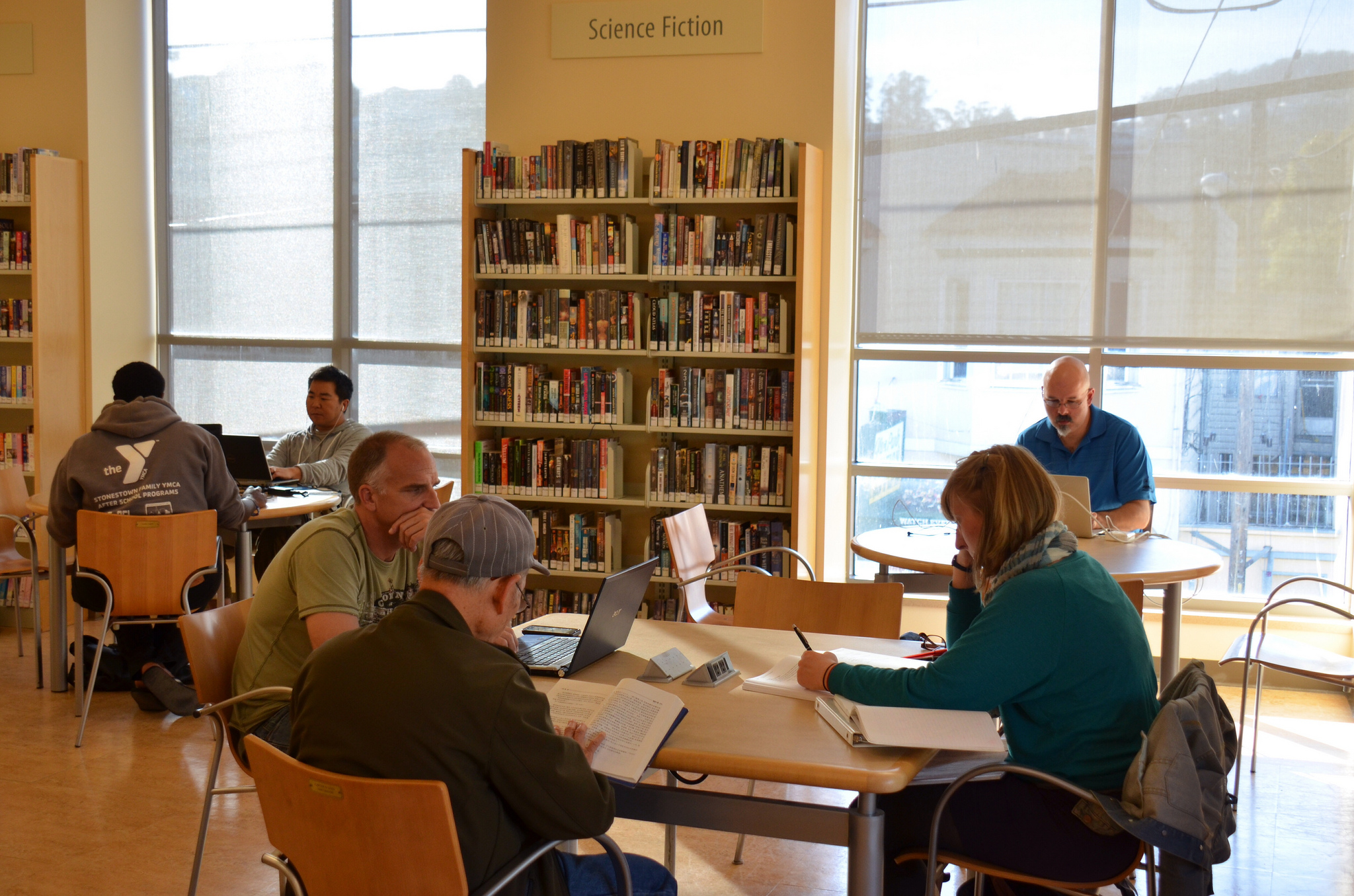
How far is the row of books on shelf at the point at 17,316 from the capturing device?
5754 mm

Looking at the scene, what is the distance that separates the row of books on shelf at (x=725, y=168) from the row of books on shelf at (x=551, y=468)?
1.21 meters

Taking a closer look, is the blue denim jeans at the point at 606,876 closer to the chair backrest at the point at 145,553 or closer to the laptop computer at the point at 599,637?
the laptop computer at the point at 599,637

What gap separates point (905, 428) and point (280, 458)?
316 centimetres

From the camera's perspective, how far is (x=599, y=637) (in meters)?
2.37

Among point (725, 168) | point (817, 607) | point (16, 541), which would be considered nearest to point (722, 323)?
point (725, 168)

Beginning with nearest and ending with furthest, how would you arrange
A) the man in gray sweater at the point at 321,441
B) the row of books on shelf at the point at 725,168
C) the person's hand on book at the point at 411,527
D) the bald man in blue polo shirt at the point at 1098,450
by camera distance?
the person's hand on book at the point at 411,527 → the bald man in blue polo shirt at the point at 1098,450 → the row of books on shelf at the point at 725,168 → the man in gray sweater at the point at 321,441

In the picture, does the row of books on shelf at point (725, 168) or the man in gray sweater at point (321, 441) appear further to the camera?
the man in gray sweater at point (321, 441)

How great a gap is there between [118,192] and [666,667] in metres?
5.18

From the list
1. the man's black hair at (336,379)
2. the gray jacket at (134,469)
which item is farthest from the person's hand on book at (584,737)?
the man's black hair at (336,379)

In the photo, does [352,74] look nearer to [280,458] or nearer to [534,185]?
[534,185]

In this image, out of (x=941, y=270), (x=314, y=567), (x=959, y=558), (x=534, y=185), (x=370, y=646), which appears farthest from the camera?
(x=941, y=270)

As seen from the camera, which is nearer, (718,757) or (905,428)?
(718,757)

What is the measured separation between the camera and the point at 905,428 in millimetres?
5484

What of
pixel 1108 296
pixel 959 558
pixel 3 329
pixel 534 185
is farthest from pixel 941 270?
pixel 3 329
